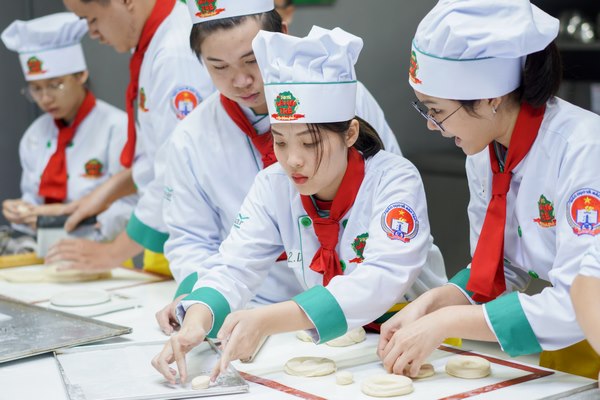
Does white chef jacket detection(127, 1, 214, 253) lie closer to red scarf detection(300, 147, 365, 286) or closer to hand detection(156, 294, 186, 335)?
hand detection(156, 294, 186, 335)

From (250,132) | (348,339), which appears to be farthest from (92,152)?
(348,339)

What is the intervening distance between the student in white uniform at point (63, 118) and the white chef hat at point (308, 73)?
149cm

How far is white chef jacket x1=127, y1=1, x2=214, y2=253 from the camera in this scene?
2.38 meters

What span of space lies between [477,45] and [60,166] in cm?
205

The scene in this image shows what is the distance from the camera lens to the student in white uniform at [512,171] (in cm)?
149

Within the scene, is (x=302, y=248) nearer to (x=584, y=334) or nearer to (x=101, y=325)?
(x=101, y=325)

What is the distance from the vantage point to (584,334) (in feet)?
4.76

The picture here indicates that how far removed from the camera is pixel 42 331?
Result: 1.85 metres

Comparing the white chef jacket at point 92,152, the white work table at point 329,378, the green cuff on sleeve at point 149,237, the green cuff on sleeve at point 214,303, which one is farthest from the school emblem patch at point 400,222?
the white chef jacket at point 92,152

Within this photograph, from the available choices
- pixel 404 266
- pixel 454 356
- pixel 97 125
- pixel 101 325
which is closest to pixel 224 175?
pixel 101 325

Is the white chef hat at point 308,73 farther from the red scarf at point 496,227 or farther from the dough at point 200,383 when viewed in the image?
the dough at point 200,383

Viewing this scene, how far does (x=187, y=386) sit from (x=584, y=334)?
0.65 metres

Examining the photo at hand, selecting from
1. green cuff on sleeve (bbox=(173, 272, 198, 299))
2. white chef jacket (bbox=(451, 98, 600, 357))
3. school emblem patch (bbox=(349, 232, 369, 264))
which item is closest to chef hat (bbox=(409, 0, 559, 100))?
white chef jacket (bbox=(451, 98, 600, 357))

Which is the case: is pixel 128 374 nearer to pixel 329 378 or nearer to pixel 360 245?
pixel 329 378
